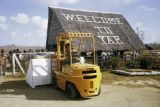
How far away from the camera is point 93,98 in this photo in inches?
451

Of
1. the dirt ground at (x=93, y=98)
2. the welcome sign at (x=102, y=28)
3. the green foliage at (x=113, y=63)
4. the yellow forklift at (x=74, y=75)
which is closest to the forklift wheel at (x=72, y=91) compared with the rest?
the yellow forklift at (x=74, y=75)

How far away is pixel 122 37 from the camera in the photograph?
26.5 meters

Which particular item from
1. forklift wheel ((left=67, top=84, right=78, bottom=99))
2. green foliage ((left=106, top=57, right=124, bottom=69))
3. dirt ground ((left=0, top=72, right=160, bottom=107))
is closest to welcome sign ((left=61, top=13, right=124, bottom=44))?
green foliage ((left=106, top=57, right=124, bottom=69))

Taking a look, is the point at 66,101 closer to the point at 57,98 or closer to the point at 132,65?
the point at 57,98

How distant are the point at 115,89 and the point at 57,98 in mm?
3262

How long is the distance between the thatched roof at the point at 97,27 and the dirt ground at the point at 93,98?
9337 millimetres

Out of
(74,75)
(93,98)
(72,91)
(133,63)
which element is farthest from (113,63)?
(74,75)

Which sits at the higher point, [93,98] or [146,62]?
[146,62]

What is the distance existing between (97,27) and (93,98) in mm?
15303

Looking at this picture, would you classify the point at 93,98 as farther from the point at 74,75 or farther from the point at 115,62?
the point at 115,62

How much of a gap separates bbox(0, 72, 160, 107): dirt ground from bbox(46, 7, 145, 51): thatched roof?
934cm

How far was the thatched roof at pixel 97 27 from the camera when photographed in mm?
24234

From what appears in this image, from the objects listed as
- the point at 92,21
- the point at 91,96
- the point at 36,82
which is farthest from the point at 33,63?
the point at 92,21

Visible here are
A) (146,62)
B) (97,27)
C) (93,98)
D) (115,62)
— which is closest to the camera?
(93,98)
